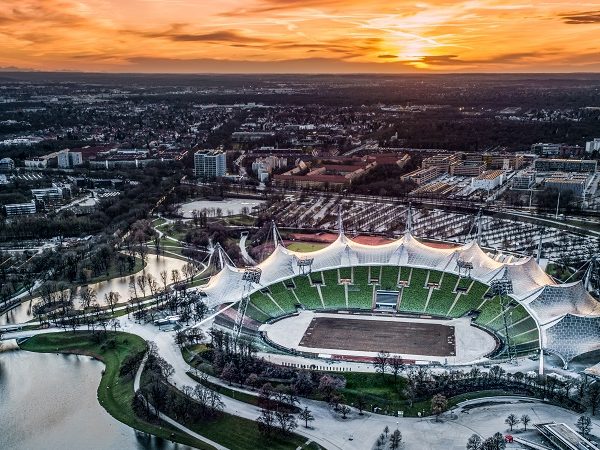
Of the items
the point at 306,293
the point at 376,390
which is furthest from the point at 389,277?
the point at 376,390

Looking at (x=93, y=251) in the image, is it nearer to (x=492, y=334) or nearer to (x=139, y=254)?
(x=139, y=254)

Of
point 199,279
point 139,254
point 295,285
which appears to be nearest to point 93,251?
point 139,254

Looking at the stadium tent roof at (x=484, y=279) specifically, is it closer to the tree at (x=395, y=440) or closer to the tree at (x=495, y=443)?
the tree at (x=495, y=443)

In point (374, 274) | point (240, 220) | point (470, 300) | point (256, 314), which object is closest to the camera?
point (256, 314)

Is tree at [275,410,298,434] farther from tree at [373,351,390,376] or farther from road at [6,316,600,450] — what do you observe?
tree at [373,351,390,376]

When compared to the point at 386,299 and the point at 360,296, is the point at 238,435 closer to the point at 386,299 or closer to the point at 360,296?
the point at 360,296

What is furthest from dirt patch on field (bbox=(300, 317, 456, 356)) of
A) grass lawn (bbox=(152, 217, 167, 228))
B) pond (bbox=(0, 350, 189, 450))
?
grass lawn (bbox=(152, 217, 167, 228))
